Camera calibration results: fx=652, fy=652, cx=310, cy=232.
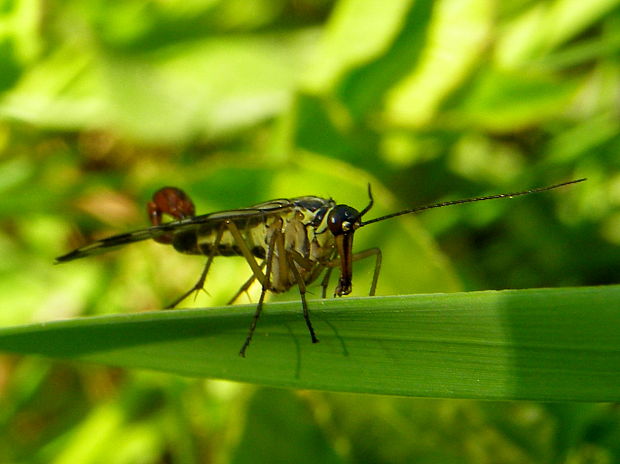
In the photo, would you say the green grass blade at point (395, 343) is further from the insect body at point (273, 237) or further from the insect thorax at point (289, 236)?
the insect thorax at point (289, 236)

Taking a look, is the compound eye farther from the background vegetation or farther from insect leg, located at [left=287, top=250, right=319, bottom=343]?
the background vegetation

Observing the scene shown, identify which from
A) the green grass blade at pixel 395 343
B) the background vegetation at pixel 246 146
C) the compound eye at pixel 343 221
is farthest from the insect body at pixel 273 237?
the green grass blade at pixel 395 343

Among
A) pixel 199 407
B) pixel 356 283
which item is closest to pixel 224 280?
pixel 199 407

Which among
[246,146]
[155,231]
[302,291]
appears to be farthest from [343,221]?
[246,146]

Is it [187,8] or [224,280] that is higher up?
[187,8]

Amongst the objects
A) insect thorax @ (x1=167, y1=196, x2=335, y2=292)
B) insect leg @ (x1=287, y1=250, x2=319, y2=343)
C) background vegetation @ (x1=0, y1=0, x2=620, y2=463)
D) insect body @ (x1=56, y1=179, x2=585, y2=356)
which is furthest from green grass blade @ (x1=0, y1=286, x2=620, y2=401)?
background vegetation @ (x1=0, y1=0, x2=620, y2=463)

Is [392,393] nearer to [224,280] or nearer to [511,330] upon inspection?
[511,330]
